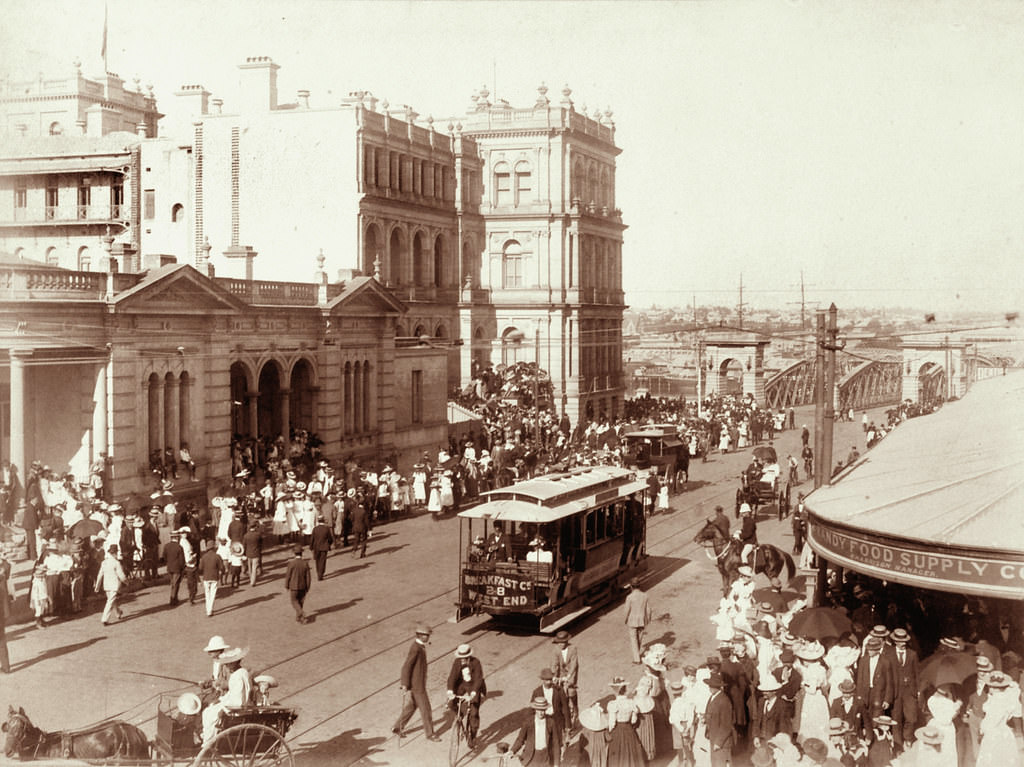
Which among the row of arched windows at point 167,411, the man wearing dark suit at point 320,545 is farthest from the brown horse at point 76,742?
the row of arched windows at point 167,411

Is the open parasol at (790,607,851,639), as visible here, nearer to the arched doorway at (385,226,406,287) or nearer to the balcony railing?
the arched doorway at (385,226,406,287)

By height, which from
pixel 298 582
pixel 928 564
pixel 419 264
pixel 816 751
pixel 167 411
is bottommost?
pixel 298 582

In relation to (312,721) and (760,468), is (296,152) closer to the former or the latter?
(760,468)

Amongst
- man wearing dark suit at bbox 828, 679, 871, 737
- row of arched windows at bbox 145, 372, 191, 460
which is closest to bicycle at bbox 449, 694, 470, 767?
man wearing dark suit at bbox 828, 679, 871, 737

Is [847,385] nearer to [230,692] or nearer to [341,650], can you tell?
[341,650]

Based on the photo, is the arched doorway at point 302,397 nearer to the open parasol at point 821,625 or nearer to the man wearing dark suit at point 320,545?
the man wearing dark suit at point 320,545

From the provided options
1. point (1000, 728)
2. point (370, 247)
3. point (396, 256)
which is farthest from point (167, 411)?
point (396, 256)
